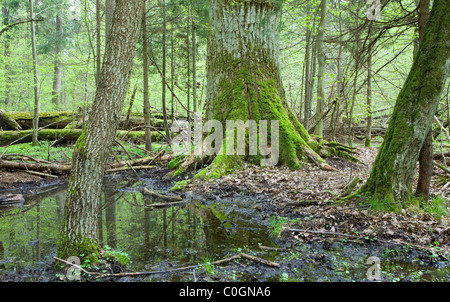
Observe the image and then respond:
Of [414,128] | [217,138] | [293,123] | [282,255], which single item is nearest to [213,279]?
[282,255]

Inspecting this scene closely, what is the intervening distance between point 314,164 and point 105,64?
5.92 meters

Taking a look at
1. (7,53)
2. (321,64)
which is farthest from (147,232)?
(7,53)

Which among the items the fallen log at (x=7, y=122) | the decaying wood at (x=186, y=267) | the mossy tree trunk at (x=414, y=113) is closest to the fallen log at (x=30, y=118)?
the fallen log at (x=7, y=122)

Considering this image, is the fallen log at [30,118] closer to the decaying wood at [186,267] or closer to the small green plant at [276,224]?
the small green plant at [276,224]

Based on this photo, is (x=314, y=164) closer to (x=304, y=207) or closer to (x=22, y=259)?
(x=304, y=207)

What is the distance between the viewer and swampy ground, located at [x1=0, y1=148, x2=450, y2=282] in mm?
2984

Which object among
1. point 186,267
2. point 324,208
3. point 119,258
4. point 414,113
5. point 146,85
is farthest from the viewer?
point 146,85

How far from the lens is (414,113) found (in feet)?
12.6

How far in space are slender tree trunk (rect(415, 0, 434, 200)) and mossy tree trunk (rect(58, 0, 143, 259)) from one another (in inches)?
157

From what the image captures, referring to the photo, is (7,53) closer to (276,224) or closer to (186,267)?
(276,224)

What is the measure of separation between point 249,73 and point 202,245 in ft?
18.3

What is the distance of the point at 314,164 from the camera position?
296 inches

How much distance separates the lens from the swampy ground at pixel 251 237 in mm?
2984

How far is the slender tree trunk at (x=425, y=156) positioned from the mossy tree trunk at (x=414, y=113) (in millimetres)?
228
